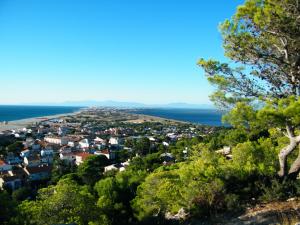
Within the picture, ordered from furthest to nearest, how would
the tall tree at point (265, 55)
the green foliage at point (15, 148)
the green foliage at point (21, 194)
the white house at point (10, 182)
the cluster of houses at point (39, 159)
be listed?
the green foliage at point (15, 148) < the cluster of houses at point (39, 159) < the white house at point (10, 182) < the green foliage at point (21, 194) < the tall tree at point (265, 55)

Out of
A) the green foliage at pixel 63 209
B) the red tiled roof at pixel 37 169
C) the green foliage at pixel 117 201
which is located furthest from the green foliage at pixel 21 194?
the green foliage at pixel 63 209

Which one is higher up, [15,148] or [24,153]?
[15,148]

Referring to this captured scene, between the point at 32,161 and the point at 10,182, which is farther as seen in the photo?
the point at 32,161

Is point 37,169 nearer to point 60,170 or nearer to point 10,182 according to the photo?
point 60,170

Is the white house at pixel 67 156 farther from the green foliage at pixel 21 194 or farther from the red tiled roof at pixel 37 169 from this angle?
the green foliage at pixel 21 194

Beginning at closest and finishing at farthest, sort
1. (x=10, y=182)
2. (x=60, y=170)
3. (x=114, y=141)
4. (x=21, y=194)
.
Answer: (x=21, y=194) → (x=10, y=182) → (x=60, y=170) → (x=114, y=141)

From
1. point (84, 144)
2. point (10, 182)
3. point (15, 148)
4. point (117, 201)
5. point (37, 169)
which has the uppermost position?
point (117, 201)

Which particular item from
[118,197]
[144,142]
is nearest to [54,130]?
[144,142]

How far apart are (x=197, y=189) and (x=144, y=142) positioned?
45229mm

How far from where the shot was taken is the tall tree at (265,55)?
8.31m

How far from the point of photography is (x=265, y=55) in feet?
30.4

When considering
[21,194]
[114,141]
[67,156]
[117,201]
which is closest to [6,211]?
[117,201]

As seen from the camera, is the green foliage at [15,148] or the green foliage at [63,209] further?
the green foliage at [15,148]

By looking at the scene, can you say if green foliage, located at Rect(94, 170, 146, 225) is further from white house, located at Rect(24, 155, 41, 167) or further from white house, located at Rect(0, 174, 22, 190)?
white house, located at Rect(24, 155, 41, 167)
